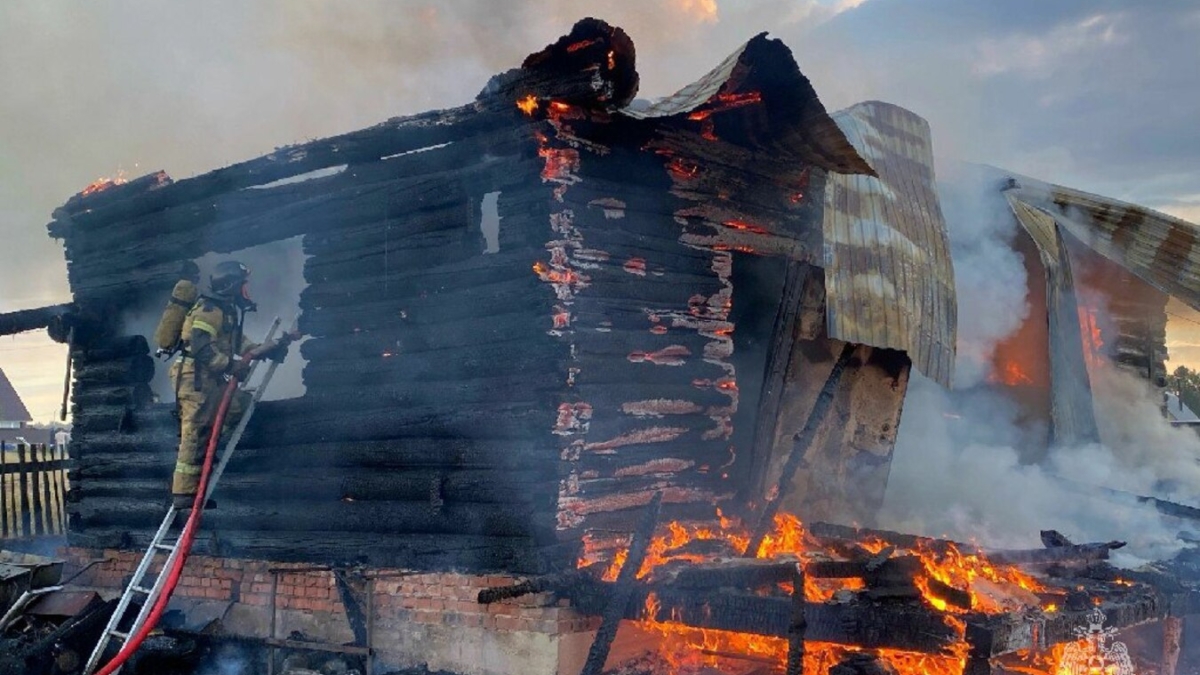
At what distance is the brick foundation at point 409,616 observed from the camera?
6.96 metres

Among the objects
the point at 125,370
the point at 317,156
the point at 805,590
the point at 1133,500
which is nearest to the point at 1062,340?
the point at 1133,500

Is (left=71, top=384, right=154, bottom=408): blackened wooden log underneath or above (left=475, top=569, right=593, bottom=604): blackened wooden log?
above

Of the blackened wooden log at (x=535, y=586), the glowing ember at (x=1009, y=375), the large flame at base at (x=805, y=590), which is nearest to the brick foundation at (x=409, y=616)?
the blackened wooden log at (x=535, y=586)

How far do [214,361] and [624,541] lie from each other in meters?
3.81

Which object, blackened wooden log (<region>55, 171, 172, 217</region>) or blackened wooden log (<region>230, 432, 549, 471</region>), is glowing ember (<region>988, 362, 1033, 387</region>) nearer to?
blackened wooden log (<region>230, 432, 549, 471</region>)

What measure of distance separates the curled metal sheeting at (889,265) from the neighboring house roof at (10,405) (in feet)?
121

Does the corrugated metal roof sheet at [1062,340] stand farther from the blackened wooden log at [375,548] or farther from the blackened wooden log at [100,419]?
the blackened wooden log at [100,419]

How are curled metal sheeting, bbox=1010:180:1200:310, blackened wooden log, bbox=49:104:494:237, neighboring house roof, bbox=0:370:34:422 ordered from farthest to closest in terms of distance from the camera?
neighboring house roof, bbox=0:370:34:422 < curled metal sheeting, bbox=1010:180:1200:310 < blackened wooden log, bbox=49:104:494:237

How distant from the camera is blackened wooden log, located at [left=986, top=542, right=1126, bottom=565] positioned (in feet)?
23.5

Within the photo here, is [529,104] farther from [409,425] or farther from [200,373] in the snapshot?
[200,373]

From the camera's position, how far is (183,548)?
24.3 ft

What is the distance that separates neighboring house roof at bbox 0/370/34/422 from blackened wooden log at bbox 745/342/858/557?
36822 mm

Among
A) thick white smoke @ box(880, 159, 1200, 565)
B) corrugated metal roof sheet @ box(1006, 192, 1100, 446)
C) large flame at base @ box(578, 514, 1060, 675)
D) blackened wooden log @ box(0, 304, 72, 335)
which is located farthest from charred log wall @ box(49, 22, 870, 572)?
corrugated metal roof sheet @ box(1006, 192, 1100, 446)

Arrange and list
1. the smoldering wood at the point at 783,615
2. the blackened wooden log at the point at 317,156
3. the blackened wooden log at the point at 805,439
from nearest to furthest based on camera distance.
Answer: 1. the smoldering wood at the point at 783,615
2. the blackened wooden log at the point at 317,156
3. the blackened wooden log at the point at 805,439
